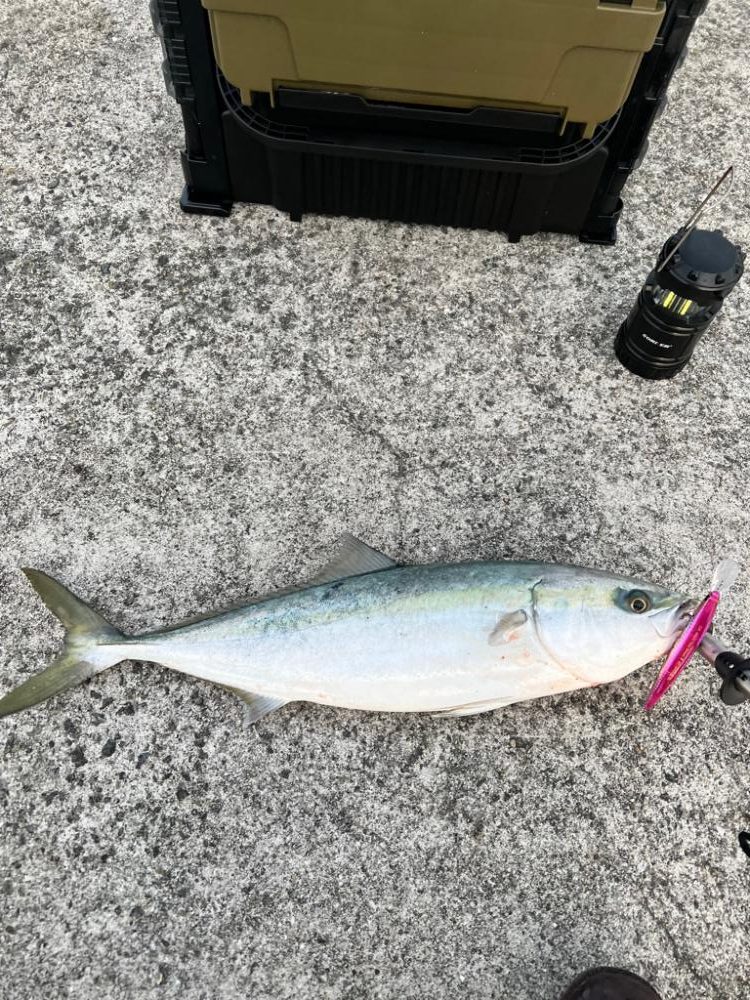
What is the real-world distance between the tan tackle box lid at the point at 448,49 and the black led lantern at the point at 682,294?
53cm

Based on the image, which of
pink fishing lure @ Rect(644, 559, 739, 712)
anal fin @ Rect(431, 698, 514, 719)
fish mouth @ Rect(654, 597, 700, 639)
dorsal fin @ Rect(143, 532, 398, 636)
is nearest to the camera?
pink fishing lure @ Rect(644, 559, 739, 712)

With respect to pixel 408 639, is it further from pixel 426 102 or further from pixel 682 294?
pixel 426 102

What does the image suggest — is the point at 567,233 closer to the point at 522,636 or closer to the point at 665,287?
the point at 665,287

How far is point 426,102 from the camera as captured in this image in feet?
7.77

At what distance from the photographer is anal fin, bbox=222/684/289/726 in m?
2.07

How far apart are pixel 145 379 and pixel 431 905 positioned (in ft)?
6.75

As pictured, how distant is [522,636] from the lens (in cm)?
195

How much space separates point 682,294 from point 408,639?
1.44 m

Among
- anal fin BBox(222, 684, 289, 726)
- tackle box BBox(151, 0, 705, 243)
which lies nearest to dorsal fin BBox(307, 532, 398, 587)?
anal fin BBox(222, 684, 289, 726)

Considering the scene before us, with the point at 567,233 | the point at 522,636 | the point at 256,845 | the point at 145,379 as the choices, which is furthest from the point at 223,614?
the point at 567,233

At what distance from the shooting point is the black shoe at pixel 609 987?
1.78 metres

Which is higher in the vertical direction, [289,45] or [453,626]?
[289,45]

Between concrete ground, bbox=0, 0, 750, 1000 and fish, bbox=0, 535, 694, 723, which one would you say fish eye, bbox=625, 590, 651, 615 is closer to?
fish, bbox=0, 535, 694, 723

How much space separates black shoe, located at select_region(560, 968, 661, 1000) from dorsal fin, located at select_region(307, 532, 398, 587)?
3.99 ft
